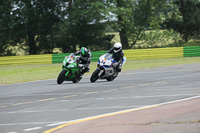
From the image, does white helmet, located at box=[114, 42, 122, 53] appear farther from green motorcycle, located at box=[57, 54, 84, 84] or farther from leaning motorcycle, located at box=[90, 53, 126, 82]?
green motorcycle, located at box=[57, 54, 84, 84]

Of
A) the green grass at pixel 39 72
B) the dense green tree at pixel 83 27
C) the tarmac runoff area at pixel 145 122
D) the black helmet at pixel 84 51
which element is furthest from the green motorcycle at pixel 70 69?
the dense green tree at pixel 83 27

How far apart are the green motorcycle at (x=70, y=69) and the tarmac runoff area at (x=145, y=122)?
25.8 feet

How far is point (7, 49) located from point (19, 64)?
35.6 feet

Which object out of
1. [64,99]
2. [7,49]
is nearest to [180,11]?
[7,49]

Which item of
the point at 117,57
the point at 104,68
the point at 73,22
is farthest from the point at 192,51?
the point at 104,68

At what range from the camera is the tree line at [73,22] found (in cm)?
4784

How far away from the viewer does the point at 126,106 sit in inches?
387

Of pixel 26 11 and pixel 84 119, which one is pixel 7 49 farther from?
pixel 84 119

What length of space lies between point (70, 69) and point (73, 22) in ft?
106

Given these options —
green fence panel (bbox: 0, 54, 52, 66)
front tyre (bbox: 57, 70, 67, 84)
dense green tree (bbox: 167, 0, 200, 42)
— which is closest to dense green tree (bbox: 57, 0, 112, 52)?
green fence panel (bbox: 0, 54, 52, 66)

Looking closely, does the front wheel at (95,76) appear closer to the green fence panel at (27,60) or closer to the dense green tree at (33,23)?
the green fence panel at (27,60)

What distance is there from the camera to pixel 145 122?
7.48m

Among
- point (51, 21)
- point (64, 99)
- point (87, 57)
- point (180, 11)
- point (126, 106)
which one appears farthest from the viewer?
point (180, 11)

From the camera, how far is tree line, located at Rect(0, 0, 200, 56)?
1884 inches
